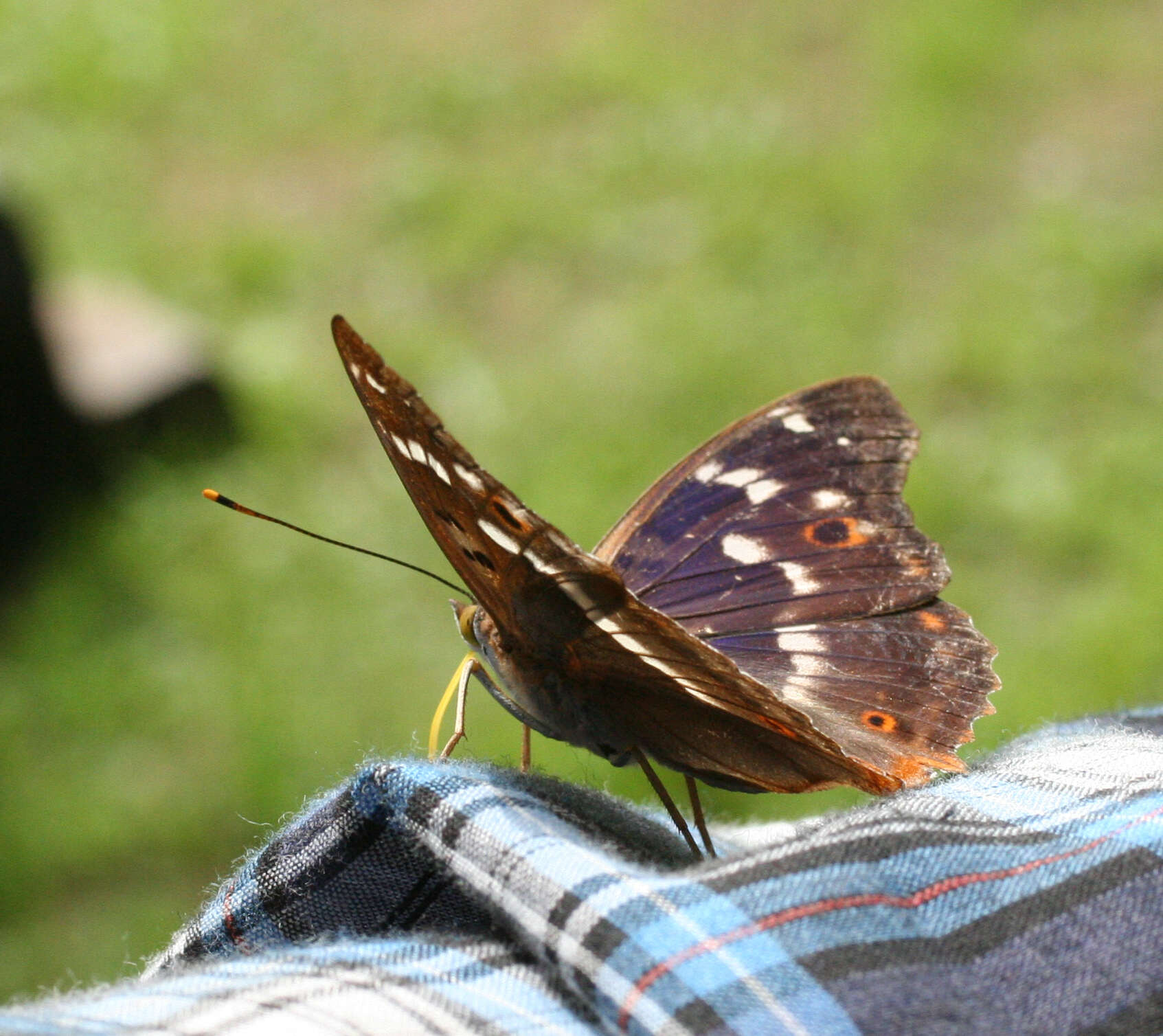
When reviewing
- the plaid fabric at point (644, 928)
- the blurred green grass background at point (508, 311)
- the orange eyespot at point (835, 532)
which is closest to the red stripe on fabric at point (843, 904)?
the plaid fabric at point (644, 928)

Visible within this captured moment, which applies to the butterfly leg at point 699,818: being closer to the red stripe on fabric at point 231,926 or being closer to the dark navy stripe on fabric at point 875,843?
the dark navy stripe on fabric at point 875,843

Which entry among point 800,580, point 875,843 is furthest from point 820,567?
point 875,843

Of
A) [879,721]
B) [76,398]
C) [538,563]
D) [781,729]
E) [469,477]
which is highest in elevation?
[76,398]

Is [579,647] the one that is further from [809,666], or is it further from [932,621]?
[932,621]

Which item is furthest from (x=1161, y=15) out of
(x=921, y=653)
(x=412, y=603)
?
(x=921, y=653)

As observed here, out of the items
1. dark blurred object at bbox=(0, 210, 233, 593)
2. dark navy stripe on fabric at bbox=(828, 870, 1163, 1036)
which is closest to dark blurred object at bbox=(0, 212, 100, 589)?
dark blurred object at bbox=(0, 210, 233, 593)

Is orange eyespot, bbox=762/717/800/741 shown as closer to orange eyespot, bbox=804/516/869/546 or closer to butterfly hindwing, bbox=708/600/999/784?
butterfly hindwing, bbox=708/600/999/784

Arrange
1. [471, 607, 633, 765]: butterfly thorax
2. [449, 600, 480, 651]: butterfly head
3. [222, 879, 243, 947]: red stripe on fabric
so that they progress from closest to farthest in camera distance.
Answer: [222, 879, 243, 947]: red stripe on fabric
[471, 607, 633, 765]: butterfly thorax
[449, 600, 480, 651]: butterfly head

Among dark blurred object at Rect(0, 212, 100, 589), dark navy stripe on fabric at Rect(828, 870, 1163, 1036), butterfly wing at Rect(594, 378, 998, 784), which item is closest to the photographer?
dark navy stripe on fabric at Rect(828, 870, 1163, 1036)
